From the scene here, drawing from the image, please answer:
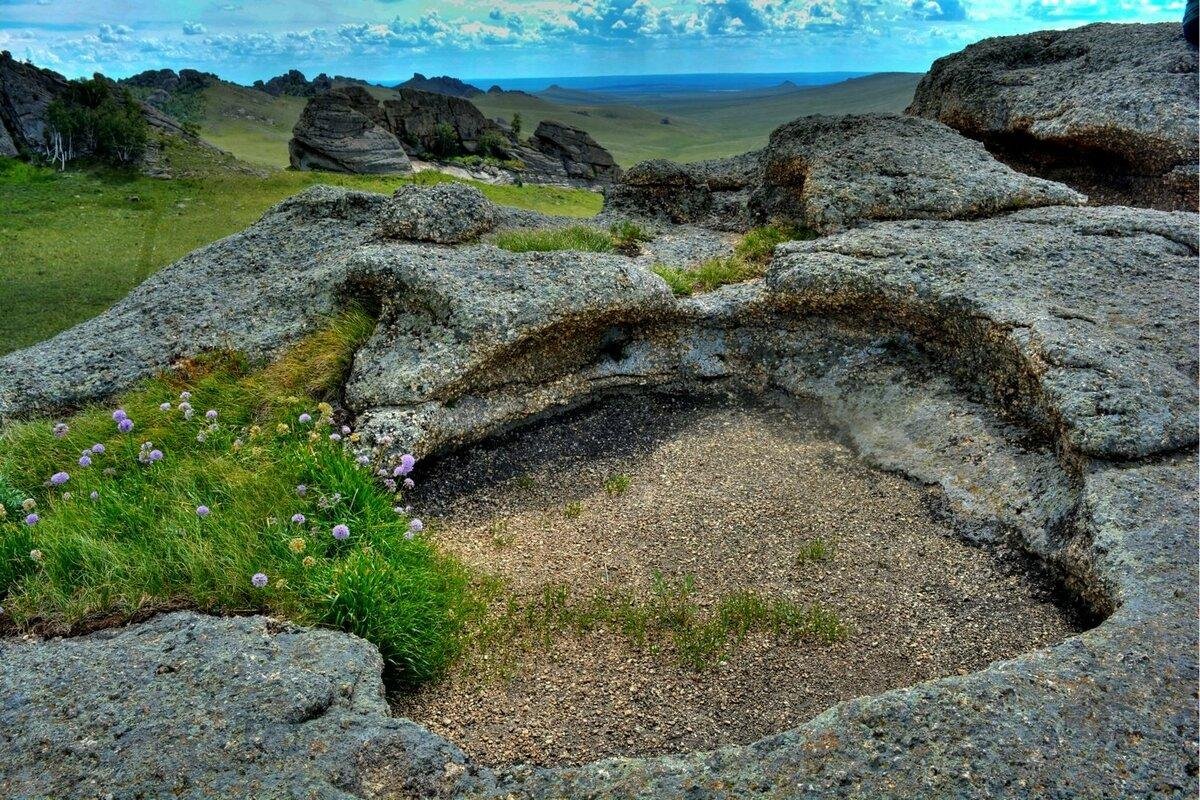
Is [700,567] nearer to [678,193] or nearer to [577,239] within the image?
[577,239]

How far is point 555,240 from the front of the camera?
13.8m

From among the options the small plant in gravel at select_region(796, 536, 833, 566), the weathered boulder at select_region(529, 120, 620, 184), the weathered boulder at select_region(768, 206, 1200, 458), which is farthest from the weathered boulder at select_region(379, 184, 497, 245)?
the weathered boulder at select_region(529, 120, 620, 184)

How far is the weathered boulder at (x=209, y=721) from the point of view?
16.4 feet

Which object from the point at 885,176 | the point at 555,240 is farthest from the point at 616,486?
the point at 885,176

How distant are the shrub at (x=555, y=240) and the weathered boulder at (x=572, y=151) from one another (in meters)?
75.8

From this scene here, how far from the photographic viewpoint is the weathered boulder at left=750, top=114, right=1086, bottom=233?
43.4 feet

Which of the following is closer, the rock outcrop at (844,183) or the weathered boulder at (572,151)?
the rock outcrop at (844,183)

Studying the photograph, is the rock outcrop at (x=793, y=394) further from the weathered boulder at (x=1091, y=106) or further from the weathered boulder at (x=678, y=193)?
the weathered boulder at (x=1091, y=106)

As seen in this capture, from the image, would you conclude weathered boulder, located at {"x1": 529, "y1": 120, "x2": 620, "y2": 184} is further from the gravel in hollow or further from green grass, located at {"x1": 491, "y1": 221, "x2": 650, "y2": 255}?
the gravel in hollow

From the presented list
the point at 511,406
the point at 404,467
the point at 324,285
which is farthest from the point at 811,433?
the point at 324,285

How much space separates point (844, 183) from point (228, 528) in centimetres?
1105

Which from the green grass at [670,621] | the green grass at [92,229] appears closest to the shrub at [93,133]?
the green grass at [92,229]

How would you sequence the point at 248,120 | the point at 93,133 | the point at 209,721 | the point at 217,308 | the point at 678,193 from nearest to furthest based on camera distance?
the point at 209,721 → the point at 217,308 → the point at 678,193 → the point at 93,133 → the point at 248,120

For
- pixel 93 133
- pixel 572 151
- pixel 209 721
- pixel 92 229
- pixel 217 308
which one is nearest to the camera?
pixel 209 721
